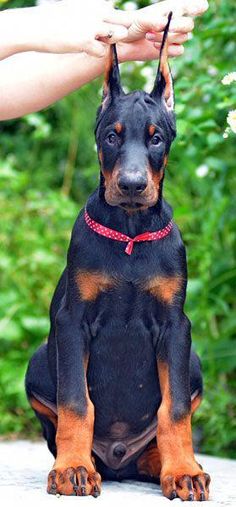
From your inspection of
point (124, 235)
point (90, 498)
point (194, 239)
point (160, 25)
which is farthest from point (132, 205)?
point (194, 239)

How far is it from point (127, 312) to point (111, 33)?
0.98 meters

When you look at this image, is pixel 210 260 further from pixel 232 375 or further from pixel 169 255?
pixel 169 255

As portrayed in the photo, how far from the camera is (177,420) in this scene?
4004mm

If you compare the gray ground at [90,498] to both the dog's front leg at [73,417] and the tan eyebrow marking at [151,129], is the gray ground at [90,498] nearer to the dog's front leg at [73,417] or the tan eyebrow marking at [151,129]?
the dog's front leg at [73,417]

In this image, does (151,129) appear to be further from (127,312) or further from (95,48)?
(127,312)

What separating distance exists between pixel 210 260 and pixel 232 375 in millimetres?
712

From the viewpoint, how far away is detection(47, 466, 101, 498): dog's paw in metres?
3.83

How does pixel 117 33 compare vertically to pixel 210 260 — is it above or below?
above

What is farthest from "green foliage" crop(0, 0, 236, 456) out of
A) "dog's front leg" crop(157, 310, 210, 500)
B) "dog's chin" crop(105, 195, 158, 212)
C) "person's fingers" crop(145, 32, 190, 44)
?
"dog's front leg" crop(157, 310, 210, 500)

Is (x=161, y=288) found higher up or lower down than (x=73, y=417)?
higher up

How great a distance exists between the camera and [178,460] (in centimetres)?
396

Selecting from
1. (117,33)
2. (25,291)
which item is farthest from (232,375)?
(117,33)

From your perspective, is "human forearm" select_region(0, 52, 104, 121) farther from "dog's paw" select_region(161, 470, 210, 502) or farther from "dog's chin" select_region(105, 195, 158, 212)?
"dog's paw" select_region(161, 470, 210, 502)

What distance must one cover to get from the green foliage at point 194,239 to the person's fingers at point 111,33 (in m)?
0.98
